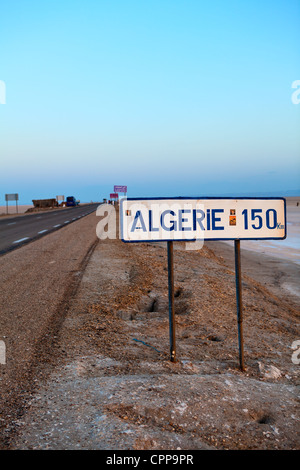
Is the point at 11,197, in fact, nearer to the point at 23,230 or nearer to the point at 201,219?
the point at 23,230

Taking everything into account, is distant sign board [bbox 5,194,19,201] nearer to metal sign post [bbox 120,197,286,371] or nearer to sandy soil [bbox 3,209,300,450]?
sandy soil [bbox 3,209,300,450]

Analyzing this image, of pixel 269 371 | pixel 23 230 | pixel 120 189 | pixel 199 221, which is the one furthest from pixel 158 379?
pixel 120 189

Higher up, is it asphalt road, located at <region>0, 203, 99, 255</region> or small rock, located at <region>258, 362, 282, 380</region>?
asphalt road, located at <region>0, 203, 99, 255</region>

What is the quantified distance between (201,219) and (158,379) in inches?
61.8

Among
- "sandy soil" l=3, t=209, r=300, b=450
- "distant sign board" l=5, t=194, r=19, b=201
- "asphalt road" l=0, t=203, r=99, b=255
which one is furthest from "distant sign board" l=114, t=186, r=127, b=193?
"sandy soil" l=3, t=209, r=300, b=450

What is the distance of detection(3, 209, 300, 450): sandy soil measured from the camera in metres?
2.89

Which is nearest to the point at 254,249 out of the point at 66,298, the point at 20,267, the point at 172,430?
the point at 20,267

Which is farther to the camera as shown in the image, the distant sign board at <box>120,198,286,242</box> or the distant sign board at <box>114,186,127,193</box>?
the distant sign board at <box>114,186,127,193</box>

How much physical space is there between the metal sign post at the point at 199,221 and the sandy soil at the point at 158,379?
0.45 m

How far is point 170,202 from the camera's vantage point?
4219 mm

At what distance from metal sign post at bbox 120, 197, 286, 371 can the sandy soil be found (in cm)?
45

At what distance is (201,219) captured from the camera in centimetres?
423

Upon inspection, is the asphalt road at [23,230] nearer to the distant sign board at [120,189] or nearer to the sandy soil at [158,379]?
the distant sign board at [120,189]
